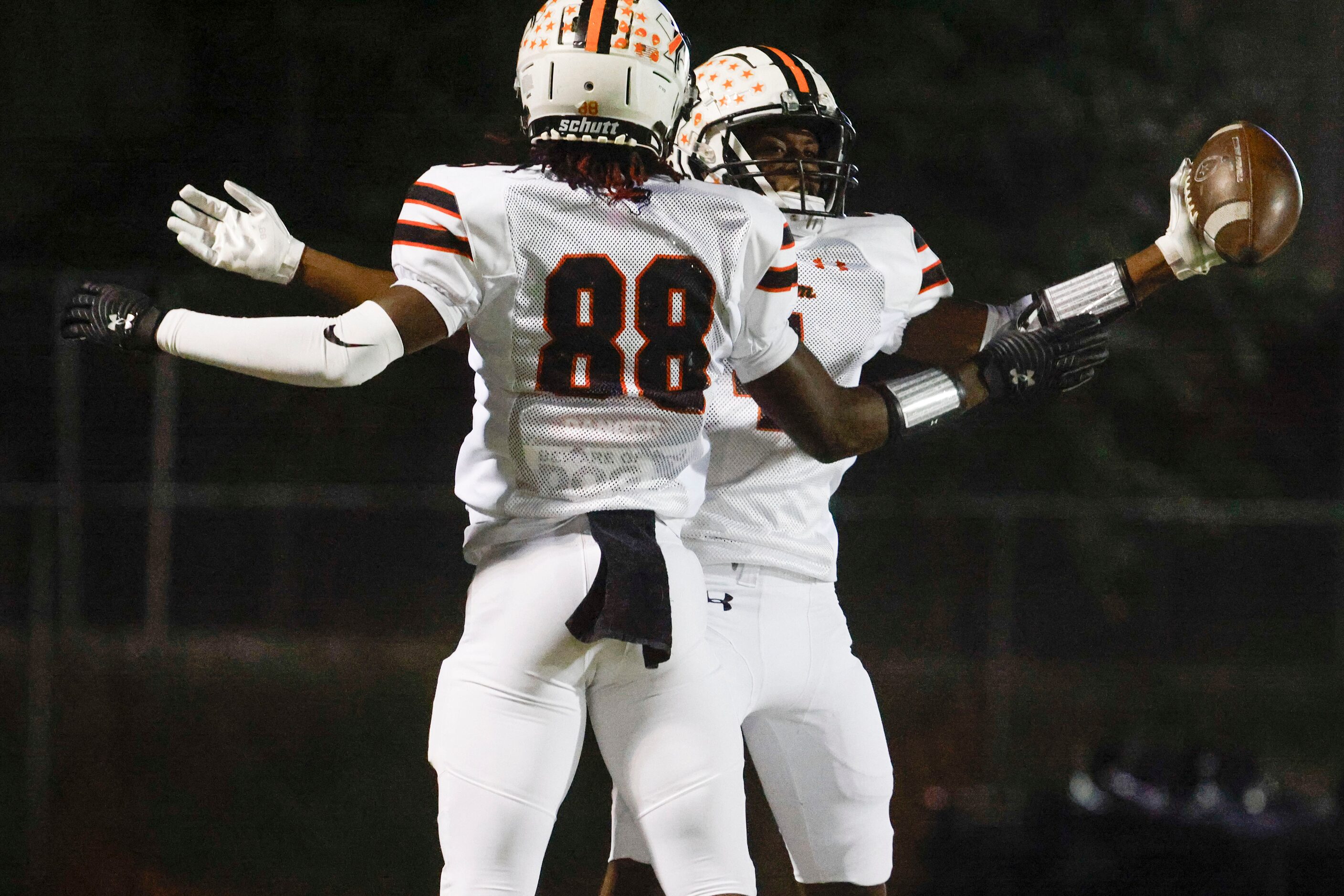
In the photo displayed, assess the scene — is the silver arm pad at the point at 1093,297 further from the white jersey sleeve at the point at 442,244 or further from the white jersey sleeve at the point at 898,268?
the white jersey sleeve at the point at 442,244

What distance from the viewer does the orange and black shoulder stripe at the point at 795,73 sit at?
2459 millimetres

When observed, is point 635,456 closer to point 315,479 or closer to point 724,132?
point 724,132

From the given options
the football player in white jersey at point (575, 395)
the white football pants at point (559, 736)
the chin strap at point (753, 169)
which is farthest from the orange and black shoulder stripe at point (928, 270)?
the white football pants at point (559, 736)

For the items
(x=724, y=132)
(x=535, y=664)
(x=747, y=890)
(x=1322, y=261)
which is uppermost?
(x=1322, y=261)

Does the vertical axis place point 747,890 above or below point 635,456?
below

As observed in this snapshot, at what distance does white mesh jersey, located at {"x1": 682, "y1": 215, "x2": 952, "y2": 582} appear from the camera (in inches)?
88.0

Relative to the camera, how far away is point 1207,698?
5.73m

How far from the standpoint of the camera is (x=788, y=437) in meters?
2.26

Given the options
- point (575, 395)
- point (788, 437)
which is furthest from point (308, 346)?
point (788, 437)

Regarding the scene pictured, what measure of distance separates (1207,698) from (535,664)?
475 centimetres

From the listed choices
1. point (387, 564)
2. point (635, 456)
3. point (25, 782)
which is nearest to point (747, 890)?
point (635, 456)

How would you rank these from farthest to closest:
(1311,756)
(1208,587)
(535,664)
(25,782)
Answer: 1. (1208,587)
2. (1311,756)
3. (25,782)
4. (535,664)

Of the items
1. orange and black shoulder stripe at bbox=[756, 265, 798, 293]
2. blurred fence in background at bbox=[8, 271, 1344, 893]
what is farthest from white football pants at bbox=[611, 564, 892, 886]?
blurred fence in background at bbox=[8, 271, 1344, 893]

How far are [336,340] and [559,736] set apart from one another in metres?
0.57
